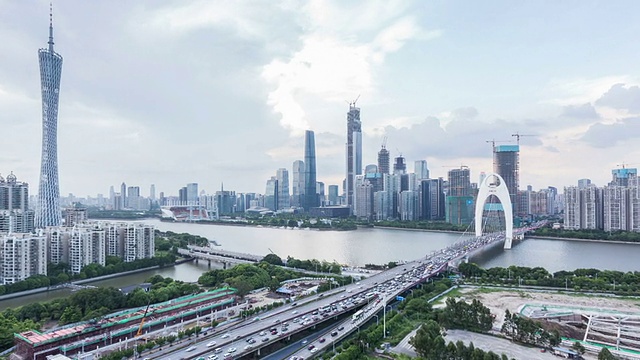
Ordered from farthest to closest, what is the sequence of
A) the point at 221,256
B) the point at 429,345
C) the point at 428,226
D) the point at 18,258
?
the point at 428,226
the point at 221,256
the point at 18,258
the point at 429,345

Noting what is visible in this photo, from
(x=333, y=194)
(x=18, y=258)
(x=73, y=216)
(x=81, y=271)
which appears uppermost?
(x=333, y=194)

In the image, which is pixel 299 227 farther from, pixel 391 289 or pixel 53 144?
pixel 391 289

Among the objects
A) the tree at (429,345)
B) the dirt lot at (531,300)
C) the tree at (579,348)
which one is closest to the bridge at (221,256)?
the dirt lot at (531,300)

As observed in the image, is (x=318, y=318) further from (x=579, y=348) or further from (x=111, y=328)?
(x=579, y=348)

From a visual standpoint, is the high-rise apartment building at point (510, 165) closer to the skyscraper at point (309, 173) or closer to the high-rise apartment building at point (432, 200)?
the high-rise apartment building at point (432, 200)

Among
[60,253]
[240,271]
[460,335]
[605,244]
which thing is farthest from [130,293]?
[605,244]

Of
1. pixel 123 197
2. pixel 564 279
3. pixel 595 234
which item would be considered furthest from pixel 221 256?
pixel 123 197
